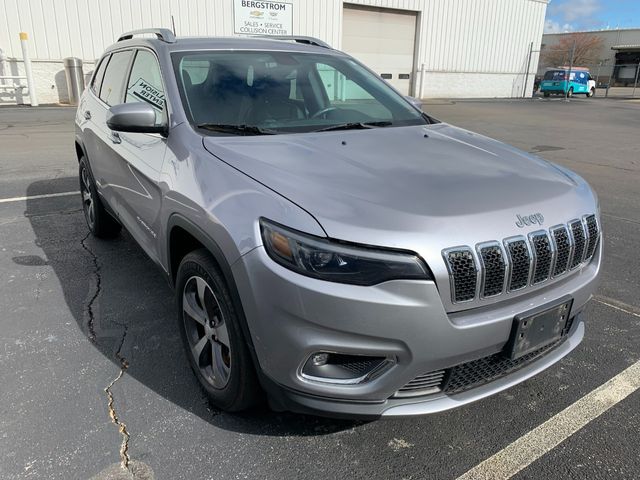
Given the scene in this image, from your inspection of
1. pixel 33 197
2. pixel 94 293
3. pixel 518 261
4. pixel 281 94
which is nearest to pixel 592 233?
pixel 518 261

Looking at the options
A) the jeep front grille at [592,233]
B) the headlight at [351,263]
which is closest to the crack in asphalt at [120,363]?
the headlight at [351,263]

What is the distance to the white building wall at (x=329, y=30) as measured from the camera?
651 inches

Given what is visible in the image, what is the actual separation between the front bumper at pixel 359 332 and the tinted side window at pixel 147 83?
153 cm

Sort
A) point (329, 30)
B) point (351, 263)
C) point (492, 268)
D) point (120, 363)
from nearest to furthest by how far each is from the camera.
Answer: point (351, 263) → point (492, 268) → point (120, 363) → point (329, 30)

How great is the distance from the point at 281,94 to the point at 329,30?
791 inches

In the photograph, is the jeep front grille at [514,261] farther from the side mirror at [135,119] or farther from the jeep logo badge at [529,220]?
the side mirror at [135,119]

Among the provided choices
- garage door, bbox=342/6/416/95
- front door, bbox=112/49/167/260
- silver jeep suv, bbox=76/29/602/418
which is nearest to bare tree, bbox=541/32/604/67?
garage door, bbox=342/6/416/95

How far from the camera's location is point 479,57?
2853 centimetres

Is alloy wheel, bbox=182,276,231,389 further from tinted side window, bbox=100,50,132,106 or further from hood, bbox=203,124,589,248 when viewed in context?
tinted side window, bbox=100,50,132,106

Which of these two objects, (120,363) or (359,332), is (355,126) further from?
(120,363)

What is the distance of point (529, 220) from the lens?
215 cm

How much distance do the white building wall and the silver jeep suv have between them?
1638cm

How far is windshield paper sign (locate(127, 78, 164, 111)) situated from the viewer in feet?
10.3

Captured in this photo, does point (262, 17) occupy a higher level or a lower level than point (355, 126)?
higher
